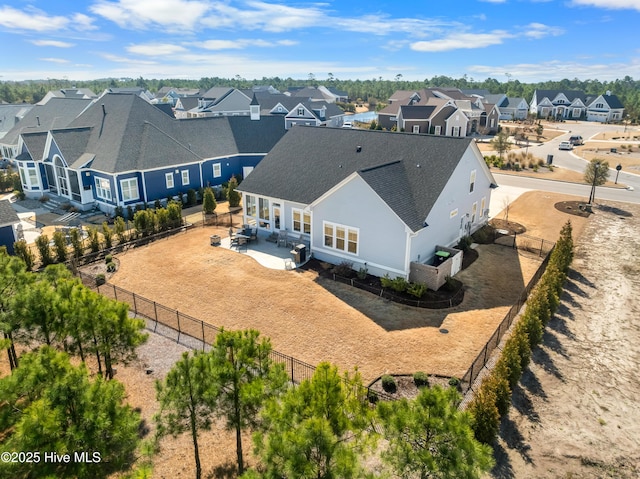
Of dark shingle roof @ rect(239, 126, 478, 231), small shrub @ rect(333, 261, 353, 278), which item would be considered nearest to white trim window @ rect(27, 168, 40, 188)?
dark shingle roof @ rect(239, 126, 478, 231)

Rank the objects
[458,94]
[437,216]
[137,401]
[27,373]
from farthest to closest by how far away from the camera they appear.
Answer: [458,94], [437,216], [137,401], [27,373]

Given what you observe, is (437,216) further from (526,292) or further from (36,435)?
(36,435)

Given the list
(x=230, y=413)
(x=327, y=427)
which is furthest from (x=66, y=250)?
(x=327, y=427)

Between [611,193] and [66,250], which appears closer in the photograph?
[66,250]

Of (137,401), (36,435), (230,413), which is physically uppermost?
(36,435)

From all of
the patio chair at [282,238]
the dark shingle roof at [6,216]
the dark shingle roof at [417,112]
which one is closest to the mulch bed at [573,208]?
the patio chair at [282,238]

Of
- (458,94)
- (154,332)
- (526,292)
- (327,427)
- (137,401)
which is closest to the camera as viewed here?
(327,427)

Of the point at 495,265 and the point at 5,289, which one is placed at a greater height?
the point at 5,289
